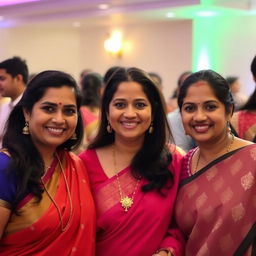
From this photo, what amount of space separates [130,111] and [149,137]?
0.71 ft

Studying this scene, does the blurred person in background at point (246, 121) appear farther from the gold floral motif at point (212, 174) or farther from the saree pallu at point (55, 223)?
the saree pallu at point (55, 223)

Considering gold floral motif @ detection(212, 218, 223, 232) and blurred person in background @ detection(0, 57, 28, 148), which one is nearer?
gold floral motif @ detection(212, 218, 223, 232)

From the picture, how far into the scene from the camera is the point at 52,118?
1705 mm

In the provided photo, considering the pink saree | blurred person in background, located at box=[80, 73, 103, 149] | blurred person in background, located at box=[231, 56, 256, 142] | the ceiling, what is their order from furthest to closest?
the ceiling → blurred person in background, located at box=[80, 73, 103, 149] → blurred person in background, located at box=[231, 56, 256, 142] → the pink saree

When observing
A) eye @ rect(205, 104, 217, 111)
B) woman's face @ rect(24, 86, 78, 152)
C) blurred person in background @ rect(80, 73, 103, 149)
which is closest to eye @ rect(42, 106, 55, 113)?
woman's face @ rect(24, 86, 78, 152)

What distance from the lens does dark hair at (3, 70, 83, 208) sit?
63.2 inches

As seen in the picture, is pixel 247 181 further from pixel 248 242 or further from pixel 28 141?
pixel 28 141

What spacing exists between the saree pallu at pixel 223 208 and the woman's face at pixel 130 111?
0.33 m

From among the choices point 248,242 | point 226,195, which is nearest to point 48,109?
point 226,195

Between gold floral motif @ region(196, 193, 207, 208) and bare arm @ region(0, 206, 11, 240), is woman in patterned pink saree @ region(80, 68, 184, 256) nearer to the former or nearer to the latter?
gold floral motif @ region(196, 193, 207, 208)

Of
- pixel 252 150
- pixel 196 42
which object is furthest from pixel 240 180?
pixel 196 42

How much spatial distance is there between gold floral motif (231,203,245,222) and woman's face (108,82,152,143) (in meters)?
0.50

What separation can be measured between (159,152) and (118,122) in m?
0.24

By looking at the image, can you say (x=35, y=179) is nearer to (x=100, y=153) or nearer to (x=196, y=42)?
(x=100, y=153)
